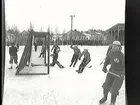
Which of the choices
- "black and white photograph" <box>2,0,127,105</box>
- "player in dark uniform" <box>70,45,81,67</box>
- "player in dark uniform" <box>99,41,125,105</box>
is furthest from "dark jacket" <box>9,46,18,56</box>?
"player in dark uniform" <box>99,41,125,105</box>

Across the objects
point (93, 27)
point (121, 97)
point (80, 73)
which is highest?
point (93, 27)

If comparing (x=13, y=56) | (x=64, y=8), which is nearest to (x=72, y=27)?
(x=64, y=8)

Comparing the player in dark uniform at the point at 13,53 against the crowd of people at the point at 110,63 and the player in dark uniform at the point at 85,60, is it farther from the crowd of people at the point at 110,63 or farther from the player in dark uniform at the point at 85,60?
the player in dark uniform at the point at 85,60

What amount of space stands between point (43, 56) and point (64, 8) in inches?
11.7

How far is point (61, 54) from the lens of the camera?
6.14 feet

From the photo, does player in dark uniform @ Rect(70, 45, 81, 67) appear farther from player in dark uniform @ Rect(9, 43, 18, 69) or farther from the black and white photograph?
player in dark uniform @ Rect(9, 43, 18, 69)

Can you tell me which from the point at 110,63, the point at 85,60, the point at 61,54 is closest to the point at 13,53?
the point at 61,54

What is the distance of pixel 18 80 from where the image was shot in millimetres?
1835

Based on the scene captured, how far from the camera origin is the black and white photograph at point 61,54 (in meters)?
1.83

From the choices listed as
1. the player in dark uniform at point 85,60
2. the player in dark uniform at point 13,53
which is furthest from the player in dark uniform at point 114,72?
the player in dark uniform at point 13,53

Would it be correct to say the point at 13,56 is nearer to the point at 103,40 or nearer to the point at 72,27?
the point at 72,27

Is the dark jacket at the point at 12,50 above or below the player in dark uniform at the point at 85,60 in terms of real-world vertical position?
above

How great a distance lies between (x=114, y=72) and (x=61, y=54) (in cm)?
32

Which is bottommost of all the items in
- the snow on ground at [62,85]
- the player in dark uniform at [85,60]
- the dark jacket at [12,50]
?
the snow on ground at [62,85]
